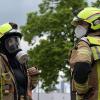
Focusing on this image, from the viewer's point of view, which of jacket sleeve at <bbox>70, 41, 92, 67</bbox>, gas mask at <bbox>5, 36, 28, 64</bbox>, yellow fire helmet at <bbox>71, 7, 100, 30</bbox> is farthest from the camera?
gas mask at <bbox>5, 36, 28, 64</bbox>

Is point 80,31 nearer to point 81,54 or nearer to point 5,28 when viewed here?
point 81,54

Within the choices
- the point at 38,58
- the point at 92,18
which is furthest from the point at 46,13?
the point at 92,18

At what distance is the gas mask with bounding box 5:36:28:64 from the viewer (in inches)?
306

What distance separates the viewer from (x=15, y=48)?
8016mm

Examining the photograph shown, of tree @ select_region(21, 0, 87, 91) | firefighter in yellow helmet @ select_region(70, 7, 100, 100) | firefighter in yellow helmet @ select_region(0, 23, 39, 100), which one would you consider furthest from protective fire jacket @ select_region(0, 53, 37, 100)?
tree @ select_region(21, 0, 87, 91)

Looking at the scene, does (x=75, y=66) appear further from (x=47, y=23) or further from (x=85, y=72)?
(x=47, y=23)

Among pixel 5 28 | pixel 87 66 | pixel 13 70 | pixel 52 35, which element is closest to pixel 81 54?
pixel 87 66

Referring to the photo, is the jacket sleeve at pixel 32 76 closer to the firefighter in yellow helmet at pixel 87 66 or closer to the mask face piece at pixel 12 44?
the mask face piece at pixel 12 44

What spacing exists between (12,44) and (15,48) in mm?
88

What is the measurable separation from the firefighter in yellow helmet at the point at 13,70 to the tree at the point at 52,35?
1980 centimetres

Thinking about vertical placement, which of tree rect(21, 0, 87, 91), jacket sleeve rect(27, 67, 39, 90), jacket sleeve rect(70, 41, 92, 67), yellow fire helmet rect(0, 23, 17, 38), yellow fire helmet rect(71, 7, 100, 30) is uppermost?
yellow fire helmet rect(71, 7, 100, 30)

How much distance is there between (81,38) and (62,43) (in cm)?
2342

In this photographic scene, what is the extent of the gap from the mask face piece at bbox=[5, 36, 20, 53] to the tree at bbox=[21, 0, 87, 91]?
1983cm

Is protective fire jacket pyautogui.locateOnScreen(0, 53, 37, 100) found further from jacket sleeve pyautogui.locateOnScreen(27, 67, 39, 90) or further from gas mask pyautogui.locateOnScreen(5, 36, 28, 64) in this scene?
jacket sleeve pyautogui.locateOnScreen(27, 67, 39, 90)
